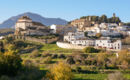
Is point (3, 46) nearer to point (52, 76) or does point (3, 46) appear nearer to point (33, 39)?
point (33, 39)

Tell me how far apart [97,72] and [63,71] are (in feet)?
24.5

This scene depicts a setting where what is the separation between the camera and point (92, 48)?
37969 millimetres

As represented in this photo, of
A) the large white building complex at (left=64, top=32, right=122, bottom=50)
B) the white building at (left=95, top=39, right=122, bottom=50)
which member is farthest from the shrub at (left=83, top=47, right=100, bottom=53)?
the white building at (left=95, top=39, right=122, bottom=50)

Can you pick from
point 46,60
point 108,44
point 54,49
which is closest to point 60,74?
point 46,60

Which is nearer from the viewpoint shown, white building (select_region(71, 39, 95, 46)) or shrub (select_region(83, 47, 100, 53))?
shrub (select_region(83, 47, 100, 53))

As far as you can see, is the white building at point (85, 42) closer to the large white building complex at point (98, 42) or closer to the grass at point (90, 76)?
the large white building complex at point (98, 42)

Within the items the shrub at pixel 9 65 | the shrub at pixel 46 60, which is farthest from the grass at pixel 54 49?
the shrub at pixel 9 65

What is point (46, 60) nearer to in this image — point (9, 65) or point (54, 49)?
point (54, 49)

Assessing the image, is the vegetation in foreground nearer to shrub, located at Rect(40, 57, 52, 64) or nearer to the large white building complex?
shrub, located at Rect(40, 57, 52, 64)

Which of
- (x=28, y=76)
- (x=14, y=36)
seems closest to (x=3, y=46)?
(x=14, y=36)

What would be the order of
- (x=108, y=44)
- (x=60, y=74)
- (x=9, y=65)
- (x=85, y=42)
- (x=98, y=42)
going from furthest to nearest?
(x=85, y=42) → (x=98, y=42) → (x=108, y=44) → (x=9, y=65) → (x=60, y=74)

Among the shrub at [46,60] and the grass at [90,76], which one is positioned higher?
the shrub at [46,60]

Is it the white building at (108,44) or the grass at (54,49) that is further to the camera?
the white building at (108,44)

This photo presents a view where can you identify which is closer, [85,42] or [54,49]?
[54,49]
